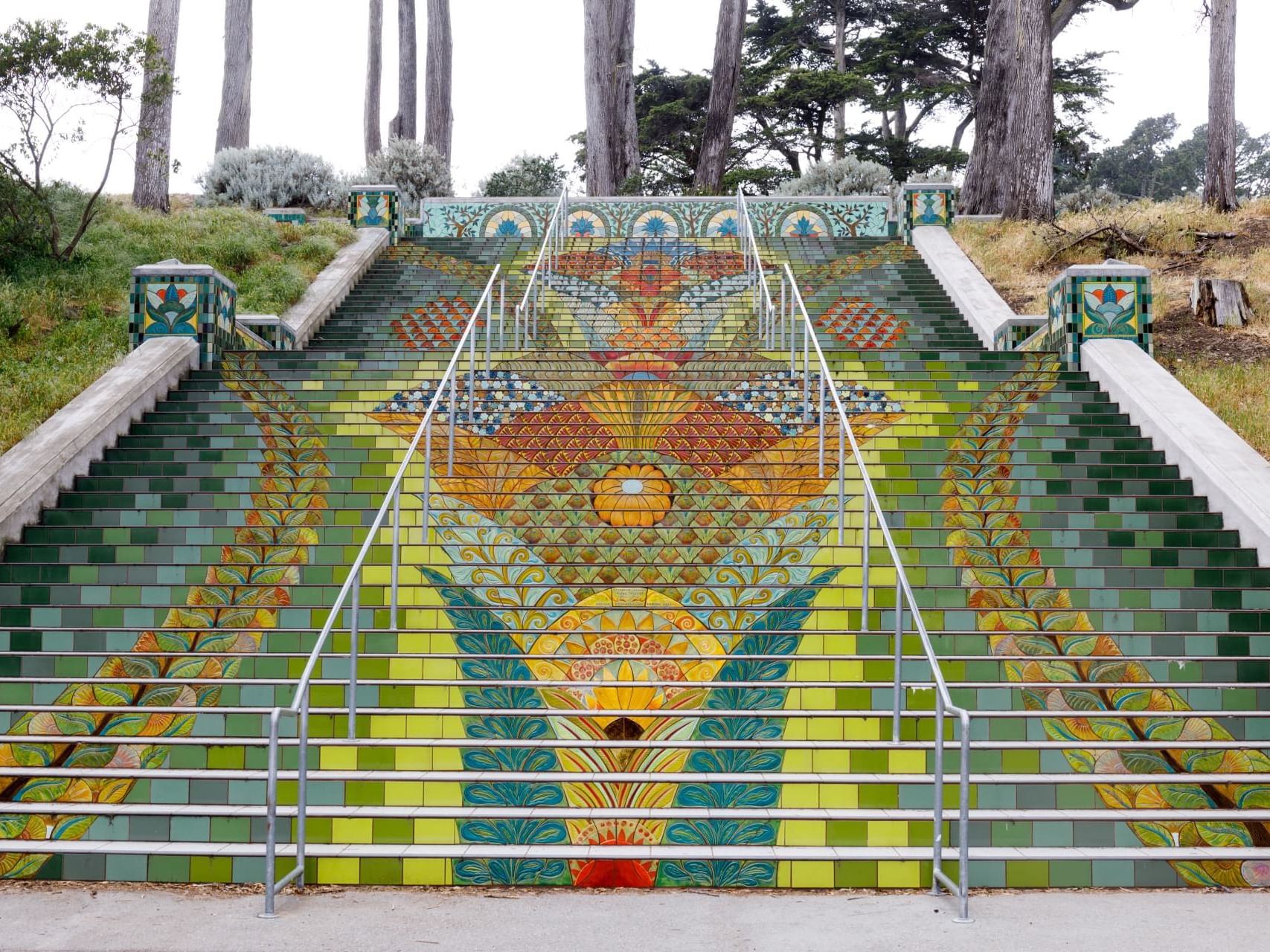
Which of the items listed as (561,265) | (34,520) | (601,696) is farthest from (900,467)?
(561,265)

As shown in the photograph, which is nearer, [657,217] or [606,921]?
[606,921]

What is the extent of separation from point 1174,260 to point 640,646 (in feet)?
37.0

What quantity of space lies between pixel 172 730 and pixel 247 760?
Answer: 1.47 ft

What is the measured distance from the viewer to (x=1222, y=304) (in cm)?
1289

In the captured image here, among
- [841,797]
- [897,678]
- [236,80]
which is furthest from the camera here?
[236,80]

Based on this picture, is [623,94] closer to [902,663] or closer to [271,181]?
[271,181]

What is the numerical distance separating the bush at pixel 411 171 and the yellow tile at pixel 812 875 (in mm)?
16884

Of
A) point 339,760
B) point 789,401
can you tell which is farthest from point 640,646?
point 789,401

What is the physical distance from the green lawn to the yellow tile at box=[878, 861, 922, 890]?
7126 millimetres

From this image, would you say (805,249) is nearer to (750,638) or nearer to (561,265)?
(561,265)

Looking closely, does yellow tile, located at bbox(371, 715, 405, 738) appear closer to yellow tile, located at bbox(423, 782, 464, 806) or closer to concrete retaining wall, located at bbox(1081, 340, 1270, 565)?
yellow tile, located at bbox(423, 782, 464, 806)

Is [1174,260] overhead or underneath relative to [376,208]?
underneath

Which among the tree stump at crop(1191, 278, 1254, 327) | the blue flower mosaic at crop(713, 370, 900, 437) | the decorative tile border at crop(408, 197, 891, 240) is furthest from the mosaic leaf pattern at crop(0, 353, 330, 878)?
the tree stump at crop(1191, 278, 1254, 327)

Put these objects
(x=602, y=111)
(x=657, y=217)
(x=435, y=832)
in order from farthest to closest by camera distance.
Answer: (x=602, y=111)
(x=657, y=217)
(x=435, y=832)
